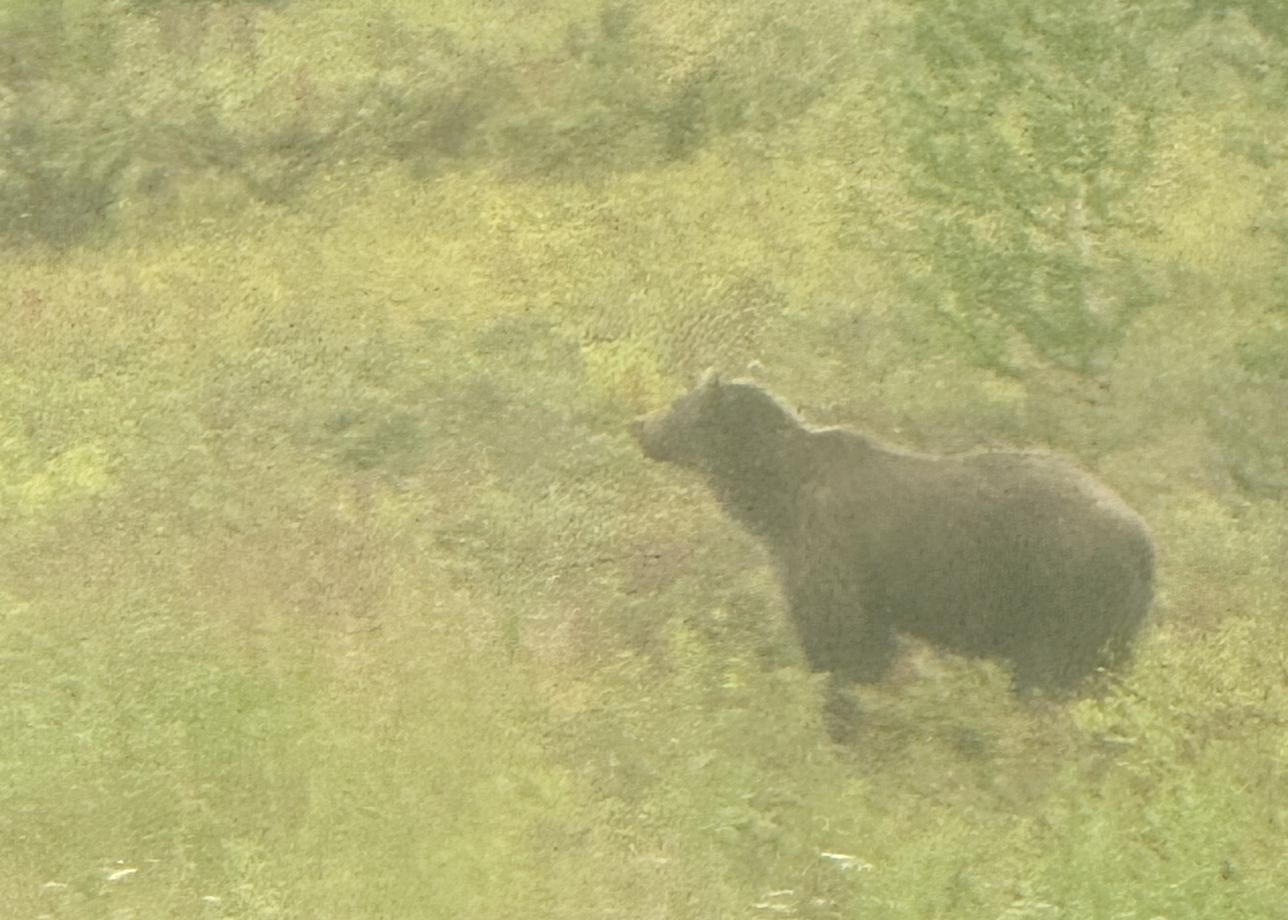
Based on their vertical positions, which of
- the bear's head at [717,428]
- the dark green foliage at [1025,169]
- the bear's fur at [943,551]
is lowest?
the bear's fur at [943,551]

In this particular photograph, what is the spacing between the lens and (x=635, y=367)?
5.01ft

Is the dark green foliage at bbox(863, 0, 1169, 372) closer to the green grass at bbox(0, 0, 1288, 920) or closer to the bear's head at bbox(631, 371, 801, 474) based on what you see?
the green grass at bbox(0, 0, 1288, 920)

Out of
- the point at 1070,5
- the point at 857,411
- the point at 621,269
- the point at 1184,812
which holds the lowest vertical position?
the point at 1184,812

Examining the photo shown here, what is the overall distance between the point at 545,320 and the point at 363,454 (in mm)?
302

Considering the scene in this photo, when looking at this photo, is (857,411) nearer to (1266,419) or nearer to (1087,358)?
(1087,358)

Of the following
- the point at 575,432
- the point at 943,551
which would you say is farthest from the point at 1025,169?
the point at 575,432

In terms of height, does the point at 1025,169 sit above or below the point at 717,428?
above

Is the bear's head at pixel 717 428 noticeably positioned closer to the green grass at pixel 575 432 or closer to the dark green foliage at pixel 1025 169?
the green grass at pixel 575 432

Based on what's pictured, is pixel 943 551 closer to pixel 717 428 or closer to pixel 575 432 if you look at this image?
pixel 717 428

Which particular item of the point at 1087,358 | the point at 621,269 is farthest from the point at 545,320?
the point at 1087,358

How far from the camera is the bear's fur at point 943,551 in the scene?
1.45 m

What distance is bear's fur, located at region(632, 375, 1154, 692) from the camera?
4.75 feet

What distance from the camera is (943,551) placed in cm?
145

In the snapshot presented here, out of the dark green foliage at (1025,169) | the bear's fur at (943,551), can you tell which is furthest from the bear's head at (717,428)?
the dark green foliage at (1025,169)
